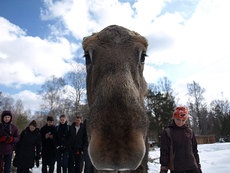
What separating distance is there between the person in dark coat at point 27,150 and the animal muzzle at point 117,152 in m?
7.80

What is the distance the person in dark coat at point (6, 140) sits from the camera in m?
8.91

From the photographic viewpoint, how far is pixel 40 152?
10.3 meters

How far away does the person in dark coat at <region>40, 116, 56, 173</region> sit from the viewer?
10.1 meters

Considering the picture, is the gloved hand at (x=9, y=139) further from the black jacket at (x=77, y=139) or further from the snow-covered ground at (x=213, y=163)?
the snow-covered ground at (x=213, y=163)

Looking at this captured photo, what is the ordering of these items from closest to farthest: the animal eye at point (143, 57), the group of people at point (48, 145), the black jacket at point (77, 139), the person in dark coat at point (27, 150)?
1. the animal eye at point (143, 57)
2. the group of people at point (48, 145)
3. the person in dark coat at point (27, 150)
4. the black jacket at point (77, 139)

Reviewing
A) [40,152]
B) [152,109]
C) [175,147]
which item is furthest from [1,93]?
[175,147]

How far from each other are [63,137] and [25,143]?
137 centimetres

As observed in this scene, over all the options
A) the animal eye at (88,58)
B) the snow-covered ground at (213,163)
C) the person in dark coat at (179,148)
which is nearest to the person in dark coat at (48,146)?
the snow-covered ground at (213,163)

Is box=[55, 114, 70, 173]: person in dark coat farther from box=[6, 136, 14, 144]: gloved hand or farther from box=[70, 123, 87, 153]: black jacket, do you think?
box=[6, 136, 14, 144]: gloved hand

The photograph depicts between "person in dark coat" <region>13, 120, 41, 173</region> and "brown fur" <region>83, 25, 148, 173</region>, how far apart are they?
6.88 m

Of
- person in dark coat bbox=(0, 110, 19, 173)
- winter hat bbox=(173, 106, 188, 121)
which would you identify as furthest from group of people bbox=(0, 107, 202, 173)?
Answer: winter hat bbox=(173, 106, 188, 121)

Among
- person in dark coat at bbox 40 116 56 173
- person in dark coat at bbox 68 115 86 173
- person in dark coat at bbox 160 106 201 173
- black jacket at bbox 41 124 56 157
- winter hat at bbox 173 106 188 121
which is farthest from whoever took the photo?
black jacket at bbox 41 124 56 157

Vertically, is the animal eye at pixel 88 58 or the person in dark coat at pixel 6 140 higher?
the animal eye at pixel 88 58

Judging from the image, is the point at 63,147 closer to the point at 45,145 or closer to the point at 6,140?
the point at 45,145
